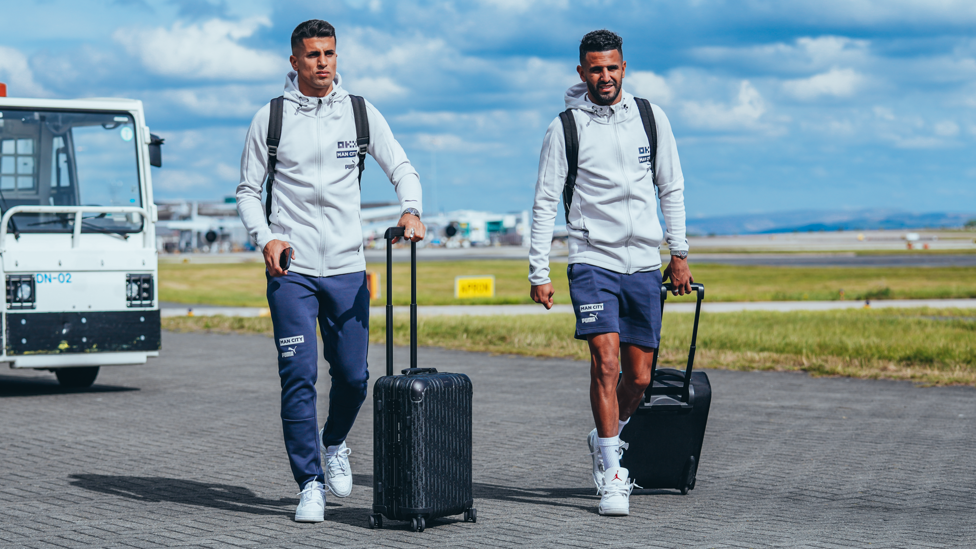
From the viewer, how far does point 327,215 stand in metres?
4.99

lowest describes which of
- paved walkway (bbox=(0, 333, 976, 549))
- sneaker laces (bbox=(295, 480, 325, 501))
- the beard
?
paved walkway (bbox=(0, 333, 976, 549))

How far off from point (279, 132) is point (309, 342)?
94cm

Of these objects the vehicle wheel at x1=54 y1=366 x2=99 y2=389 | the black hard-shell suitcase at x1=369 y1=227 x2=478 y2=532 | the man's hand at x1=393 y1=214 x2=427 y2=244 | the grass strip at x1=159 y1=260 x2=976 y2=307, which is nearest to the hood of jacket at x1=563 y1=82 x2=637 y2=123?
the man's hand at x1=393 y1=214 x2=427 y2=244

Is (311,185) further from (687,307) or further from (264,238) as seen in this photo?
(687,307)

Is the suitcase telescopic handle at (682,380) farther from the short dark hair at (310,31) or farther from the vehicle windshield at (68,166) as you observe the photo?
the vehicle windshield at (68,166)

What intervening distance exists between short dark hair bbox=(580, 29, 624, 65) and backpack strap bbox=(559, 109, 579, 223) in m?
0.28

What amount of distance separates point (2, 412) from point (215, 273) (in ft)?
132

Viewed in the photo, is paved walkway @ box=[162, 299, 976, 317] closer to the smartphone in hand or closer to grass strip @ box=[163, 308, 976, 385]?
grass strip @ box=[163, 308, 976, 385]

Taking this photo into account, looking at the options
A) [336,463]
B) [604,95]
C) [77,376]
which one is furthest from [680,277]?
[77,376]

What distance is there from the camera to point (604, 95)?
16.9 ft

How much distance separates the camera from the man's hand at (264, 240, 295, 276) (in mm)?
4730

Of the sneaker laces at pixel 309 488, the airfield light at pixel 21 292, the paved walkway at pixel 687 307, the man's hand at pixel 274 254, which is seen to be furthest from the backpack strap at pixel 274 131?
the paved walkway at pixel 687 307

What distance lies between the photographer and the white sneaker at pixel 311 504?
4.87 meters

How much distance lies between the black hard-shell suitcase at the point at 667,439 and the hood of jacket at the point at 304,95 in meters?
1.82
